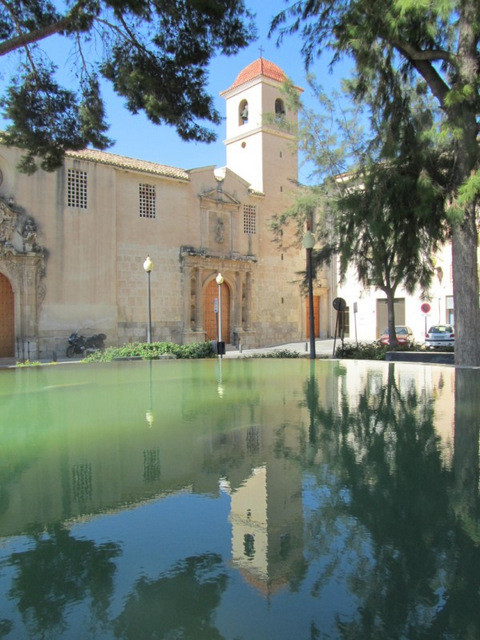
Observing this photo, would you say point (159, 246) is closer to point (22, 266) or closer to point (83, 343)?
point (83, 343)

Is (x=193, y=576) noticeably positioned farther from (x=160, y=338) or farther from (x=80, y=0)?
(x=160, y=338)

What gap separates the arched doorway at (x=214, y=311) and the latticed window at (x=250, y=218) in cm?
352

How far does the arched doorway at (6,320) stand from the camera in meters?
21.2

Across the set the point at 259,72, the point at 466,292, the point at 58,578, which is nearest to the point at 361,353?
the point at 466,292

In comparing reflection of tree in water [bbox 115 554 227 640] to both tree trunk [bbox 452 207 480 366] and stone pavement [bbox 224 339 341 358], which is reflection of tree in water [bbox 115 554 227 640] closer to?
tree trunk [bbox 452 207 480 366]

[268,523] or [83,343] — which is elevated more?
[83,343]

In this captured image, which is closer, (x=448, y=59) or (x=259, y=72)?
(x=448, y=59)

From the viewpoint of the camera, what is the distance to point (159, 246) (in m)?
25.6

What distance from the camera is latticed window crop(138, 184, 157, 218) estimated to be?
25.1 m

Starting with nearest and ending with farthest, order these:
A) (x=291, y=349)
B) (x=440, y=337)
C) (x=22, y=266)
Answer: (x=22, y=266) → (x=291, y=349) → (x=440, y=337)

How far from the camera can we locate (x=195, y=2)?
29.6 ft

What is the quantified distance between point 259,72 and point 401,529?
100 feet

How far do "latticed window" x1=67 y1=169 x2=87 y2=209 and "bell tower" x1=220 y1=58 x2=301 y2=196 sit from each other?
35.7ft

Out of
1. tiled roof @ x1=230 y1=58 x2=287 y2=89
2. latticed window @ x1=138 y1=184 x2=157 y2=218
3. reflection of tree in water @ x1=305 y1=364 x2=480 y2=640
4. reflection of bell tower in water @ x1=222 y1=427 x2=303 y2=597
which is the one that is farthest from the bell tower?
reflection of bell tower in water @ x1=222 y1=427 x2=303 y2=597
